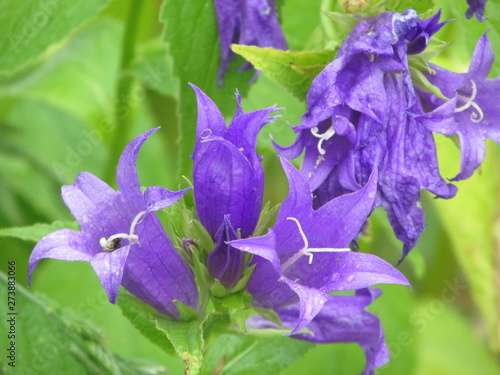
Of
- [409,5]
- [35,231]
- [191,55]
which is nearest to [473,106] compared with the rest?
[409,5]

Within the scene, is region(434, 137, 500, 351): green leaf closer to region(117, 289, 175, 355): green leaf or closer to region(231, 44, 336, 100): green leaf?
region(231, 44, 336, 100): green leaf

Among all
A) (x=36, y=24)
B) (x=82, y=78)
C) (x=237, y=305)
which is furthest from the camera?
(x=82, y=78)

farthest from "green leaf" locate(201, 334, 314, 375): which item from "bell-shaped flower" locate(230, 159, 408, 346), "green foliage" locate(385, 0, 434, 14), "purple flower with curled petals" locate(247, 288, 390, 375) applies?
"green foliage" locate(385, 0, 434, 14)

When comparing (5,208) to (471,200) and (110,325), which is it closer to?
(110,325)

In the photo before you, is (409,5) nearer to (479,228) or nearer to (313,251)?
(313,251)

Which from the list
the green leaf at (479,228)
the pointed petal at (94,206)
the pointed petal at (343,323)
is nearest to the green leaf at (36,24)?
the pointed petal at (94,206)

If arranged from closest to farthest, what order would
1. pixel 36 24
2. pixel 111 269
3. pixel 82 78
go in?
pixel 111 269, pixel 36 24, pixel 82 78

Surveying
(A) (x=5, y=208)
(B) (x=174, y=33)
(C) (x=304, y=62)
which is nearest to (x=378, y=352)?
(C) (x=304, y=62)

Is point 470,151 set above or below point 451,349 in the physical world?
above
